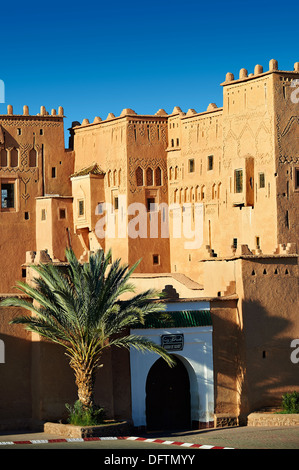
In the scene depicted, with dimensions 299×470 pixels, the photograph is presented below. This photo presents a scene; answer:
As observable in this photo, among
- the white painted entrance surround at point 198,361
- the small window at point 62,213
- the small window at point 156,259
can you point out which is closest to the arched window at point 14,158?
the small window at point 62,213

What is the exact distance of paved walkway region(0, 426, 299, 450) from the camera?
27.2 m

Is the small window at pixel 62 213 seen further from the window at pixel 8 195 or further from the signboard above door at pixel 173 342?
the signboard above door at pixel 173 342

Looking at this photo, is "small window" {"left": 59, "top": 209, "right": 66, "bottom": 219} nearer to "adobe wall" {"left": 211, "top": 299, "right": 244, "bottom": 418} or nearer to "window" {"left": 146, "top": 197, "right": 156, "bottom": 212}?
"window" {"left": 146, "top": 197, "right": 156, "bottom": 212}

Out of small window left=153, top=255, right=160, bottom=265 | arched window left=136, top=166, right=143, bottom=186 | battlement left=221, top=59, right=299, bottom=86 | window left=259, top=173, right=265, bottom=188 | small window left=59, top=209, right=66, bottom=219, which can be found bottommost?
small window left=153, top=255, right=160, bottom=265

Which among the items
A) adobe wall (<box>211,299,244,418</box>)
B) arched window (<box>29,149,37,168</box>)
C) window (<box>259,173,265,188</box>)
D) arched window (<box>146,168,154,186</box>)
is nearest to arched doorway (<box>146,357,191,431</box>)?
adobe wall (<box>211,299,244,418</box>)

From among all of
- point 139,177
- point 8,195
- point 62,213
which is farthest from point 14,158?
point 139,177

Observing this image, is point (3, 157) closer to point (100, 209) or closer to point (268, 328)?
point (100, 209)

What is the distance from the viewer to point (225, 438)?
93.7ft

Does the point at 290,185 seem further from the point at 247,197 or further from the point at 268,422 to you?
the point at 268,422

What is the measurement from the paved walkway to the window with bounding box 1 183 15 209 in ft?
62.8

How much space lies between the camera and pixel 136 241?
149 ft

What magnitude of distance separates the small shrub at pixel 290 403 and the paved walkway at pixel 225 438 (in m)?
0.89

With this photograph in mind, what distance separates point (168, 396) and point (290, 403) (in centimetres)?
316

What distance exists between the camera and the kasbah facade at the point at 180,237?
30.2 m
